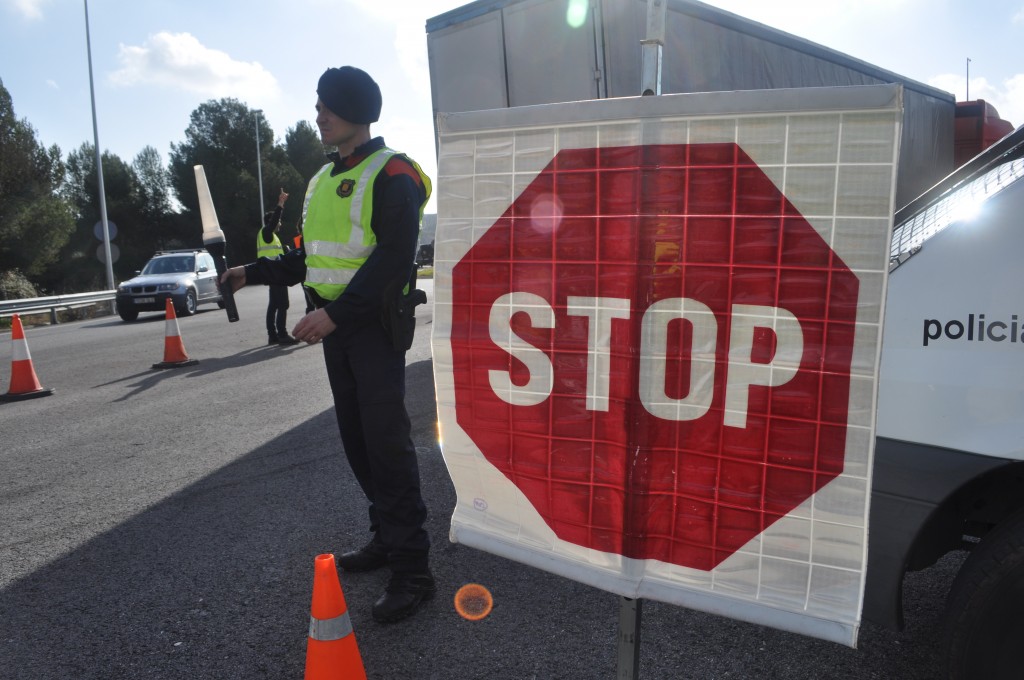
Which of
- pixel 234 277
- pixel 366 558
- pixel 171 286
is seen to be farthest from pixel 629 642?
pixel 171 286

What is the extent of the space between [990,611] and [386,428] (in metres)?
2.06

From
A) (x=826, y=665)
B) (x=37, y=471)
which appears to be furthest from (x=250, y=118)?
(x=826, y=665)

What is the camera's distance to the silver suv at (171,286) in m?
17.7

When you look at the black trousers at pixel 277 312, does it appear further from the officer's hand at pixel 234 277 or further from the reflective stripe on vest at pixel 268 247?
the officer's hand at pixel 234 277

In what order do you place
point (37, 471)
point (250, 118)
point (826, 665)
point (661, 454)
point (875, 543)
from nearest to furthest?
1. point (661, 454)
2. point (875, 543)
3. point (826, 665)
4. point (37, 471)
5. point (250, 118)

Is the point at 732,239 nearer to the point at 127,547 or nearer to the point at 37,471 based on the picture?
the point at 127,547

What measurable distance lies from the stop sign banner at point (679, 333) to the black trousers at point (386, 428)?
118 cm

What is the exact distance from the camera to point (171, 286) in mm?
17953

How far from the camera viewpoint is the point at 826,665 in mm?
2576

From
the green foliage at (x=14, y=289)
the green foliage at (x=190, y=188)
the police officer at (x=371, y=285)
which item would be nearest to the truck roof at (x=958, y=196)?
the police officer at (x=371, y=285)

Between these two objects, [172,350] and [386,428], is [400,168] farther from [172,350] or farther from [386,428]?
[172,350]

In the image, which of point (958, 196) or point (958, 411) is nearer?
point (958, 411)

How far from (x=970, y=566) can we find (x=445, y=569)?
2.15 meters

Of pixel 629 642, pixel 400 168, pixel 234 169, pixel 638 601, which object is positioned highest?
pixel 234 169
